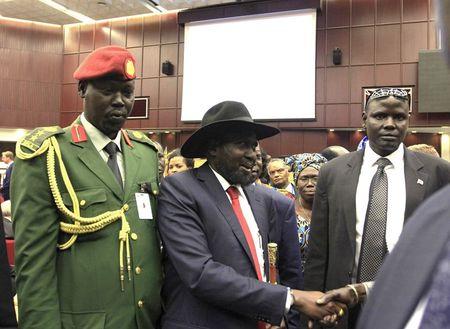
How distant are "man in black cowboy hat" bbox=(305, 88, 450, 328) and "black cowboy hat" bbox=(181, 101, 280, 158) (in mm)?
477

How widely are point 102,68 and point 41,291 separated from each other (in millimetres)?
818

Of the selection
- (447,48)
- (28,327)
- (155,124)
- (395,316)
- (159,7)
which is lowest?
(28,327)

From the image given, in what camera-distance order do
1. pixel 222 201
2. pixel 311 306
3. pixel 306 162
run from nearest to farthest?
1. pixel 311 306
2. pixel 222 201
3. pixel 306 162

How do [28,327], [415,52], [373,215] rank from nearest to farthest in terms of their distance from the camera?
[28,327], [373,215], [415,52]

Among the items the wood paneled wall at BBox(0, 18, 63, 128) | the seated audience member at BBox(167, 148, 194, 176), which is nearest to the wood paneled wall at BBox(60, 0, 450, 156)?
the wood paneled wall at BBox(0, 18, 63, 128)

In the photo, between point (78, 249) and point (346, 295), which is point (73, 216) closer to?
point (78, 249)

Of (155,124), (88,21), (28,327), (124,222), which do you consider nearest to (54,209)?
(124,222)

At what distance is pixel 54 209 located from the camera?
1.56 m

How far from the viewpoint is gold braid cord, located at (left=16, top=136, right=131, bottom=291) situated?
5.07 feet

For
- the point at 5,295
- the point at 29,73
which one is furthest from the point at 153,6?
the point at 5,295

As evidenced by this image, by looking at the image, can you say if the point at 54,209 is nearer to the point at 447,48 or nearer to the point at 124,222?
the point at 124,222

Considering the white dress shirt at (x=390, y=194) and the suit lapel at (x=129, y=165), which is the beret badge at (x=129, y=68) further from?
the white dress shirt at (x=390, y=194)

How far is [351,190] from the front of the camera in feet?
6.50

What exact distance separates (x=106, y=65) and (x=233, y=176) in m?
0.64
